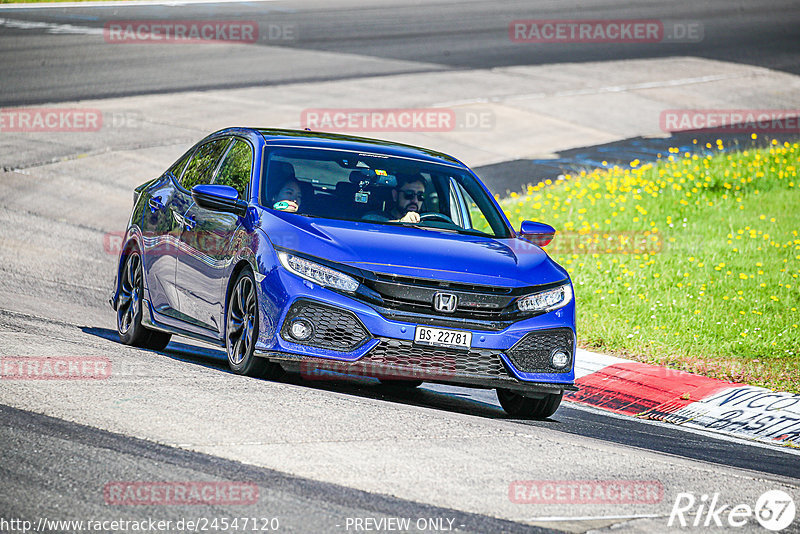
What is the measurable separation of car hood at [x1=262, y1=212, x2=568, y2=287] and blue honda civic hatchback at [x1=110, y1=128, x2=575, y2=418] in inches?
0.4

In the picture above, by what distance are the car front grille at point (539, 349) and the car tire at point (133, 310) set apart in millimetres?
3485

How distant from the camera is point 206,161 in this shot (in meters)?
9.86

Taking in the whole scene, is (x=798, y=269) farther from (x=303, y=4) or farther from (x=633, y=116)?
(x=303, y=4)

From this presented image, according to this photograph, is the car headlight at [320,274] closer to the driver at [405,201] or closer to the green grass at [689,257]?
the driver at [405,201]

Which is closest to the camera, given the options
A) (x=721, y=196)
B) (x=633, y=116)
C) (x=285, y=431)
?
(x=285, y=431)

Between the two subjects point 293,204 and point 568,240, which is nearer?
point 293,204

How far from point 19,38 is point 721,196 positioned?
691 inches

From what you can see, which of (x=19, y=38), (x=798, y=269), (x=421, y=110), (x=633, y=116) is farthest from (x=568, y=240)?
(x=19, y=38)

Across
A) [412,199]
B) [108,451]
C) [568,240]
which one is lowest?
[568,240]

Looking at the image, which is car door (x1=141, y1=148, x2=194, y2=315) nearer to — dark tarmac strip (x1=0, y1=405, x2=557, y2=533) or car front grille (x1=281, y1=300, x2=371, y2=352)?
car front grille (x1=281, y1=300, x2=371, y2=352)

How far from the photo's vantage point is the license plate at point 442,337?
7.68 meters

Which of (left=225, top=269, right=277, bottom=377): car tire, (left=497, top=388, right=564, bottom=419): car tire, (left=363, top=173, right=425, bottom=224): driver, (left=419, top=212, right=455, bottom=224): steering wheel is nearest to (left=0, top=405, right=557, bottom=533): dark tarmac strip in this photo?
(left=225, top=269, right=277, bottom=377): car tire

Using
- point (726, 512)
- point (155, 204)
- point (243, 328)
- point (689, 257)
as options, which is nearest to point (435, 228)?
point (243, 328)

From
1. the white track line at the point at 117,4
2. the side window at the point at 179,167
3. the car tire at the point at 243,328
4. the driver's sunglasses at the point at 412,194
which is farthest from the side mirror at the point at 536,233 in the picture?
the white track line at the point at 117,4
